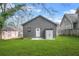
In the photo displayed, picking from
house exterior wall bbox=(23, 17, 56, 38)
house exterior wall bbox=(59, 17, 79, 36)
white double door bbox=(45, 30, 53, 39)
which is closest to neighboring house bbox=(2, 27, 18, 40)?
house exterior wall bbox=(23, 17, 56, 38)

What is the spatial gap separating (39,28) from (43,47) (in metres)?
0.20

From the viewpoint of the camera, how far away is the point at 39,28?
293 cm

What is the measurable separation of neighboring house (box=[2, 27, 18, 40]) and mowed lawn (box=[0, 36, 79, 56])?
69mm

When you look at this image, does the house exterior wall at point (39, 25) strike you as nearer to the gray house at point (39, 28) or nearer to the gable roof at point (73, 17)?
Result: the gray house at point (39, 28)

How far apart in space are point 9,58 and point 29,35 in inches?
12.5

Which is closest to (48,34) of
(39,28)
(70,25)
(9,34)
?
(39,28)

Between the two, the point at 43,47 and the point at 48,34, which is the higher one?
the point at 48,34

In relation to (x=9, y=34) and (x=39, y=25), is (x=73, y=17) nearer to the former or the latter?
(x=39, y=25)

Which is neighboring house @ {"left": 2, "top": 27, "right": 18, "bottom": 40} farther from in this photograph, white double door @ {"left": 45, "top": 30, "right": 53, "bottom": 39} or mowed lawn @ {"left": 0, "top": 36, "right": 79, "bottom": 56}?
white double door @ {"left": 45, "top": 30, "right": 53, "bottom": 39}

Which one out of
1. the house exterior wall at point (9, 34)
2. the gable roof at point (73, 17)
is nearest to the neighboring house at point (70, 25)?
the gable roof at point (73, 17)

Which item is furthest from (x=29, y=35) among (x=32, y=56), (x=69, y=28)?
(x=69, y=28)

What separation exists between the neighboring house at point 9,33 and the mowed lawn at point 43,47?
69 millimetres

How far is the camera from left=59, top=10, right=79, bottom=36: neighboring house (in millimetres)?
2902

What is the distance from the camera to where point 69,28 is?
294 centimetres
